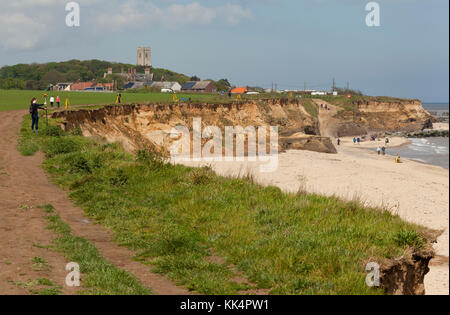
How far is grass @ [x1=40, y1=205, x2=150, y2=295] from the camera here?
23.0 ft

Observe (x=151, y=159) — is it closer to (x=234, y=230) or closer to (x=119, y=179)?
(x=119, y=179)

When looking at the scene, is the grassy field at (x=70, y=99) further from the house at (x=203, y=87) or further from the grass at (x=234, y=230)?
the house at (x=203, y=87)

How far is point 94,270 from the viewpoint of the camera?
25.6 ft

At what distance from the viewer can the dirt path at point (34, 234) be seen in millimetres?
7453

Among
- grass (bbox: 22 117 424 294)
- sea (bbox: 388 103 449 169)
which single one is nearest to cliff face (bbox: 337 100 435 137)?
sea (bbox: 388 103 449 169)

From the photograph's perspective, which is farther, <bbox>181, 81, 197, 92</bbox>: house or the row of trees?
the row of trees

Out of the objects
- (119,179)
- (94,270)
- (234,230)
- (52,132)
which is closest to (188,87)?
(52,132)

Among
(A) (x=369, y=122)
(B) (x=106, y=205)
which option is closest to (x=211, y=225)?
(B) (x=106, y=205)

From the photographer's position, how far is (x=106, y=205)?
488 inches

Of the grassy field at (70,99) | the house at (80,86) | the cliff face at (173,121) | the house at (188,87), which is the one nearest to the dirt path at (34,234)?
the cliff face at (173,121)

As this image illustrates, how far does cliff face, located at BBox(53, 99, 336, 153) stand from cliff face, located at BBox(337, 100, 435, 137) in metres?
22.3

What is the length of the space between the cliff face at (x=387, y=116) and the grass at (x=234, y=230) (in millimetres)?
87711

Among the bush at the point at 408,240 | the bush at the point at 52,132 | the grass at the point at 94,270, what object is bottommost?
the grass at the point at 94,270

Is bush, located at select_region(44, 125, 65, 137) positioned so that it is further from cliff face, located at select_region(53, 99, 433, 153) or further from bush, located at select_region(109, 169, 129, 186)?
bush, located at select_region(109, 169, 129, 186)
